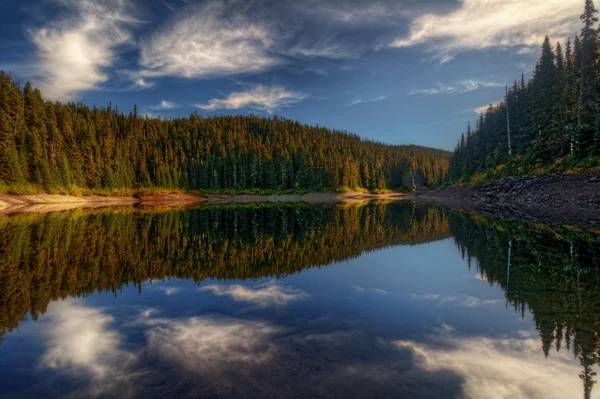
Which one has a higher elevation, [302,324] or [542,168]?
[542,168]

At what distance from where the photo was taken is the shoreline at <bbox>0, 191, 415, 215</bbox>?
193 feet

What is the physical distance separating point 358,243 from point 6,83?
113891mm

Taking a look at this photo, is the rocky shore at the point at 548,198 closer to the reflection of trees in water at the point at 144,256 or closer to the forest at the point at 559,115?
the forest at the point at 559,115

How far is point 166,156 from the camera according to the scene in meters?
127

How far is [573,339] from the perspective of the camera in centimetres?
622

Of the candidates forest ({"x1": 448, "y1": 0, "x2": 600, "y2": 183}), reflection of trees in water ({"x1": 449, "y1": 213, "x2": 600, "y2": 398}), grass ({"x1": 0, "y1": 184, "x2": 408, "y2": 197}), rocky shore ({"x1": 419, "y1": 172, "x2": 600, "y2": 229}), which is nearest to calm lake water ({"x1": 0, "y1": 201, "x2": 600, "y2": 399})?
reflection of trees in water ({"x1": 449, "y1": 213, "x2": 600, "y2": 398})

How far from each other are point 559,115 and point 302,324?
5976 cm

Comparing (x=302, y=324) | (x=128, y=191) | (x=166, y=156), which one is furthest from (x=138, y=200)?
(x=302, y=324)

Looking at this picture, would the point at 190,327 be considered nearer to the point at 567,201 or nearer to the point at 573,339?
the point at 573,339

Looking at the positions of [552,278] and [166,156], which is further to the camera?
[166,156]

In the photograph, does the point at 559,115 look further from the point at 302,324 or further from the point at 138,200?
the point at 138,200

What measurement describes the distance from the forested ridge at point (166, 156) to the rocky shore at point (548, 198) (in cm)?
6809

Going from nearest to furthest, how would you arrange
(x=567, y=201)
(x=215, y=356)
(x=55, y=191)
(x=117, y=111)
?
(x=215, y=356) → (x=567, y=201) → (x=55, y=191) → (x=117, y=111)

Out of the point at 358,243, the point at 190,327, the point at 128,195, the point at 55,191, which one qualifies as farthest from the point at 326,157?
the point at 190,327
